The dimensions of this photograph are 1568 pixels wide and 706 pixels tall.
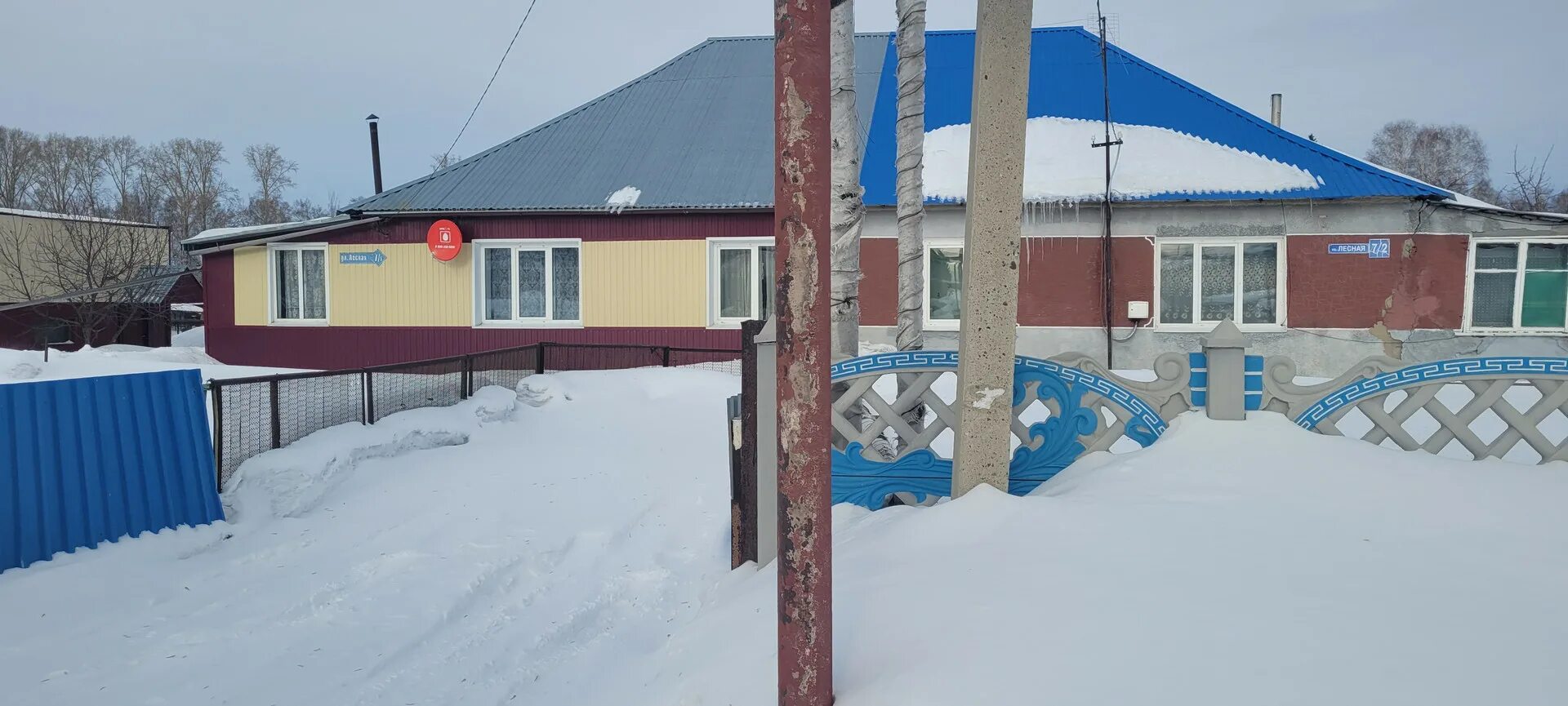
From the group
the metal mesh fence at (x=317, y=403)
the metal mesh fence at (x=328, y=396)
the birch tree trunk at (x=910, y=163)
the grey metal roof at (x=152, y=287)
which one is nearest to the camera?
the metal mesh fence at (x=328, y=396)

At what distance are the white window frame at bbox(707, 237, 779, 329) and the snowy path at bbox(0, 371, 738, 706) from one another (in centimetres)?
780

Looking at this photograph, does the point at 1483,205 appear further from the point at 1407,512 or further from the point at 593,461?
the point at 593,461

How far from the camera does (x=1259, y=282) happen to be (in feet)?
49.7

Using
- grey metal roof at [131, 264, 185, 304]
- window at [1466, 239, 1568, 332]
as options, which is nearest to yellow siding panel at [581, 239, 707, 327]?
window at [1466, 239, 1568, 332]

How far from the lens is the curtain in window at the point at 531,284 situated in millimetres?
16844

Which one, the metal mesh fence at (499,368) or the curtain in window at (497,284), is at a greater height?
the curtain in window at (497,284)

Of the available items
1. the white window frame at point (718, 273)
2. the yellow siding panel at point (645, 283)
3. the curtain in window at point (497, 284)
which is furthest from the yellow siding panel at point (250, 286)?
the white window frame at point (718, 273)

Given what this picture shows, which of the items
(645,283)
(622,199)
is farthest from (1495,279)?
(622,199)

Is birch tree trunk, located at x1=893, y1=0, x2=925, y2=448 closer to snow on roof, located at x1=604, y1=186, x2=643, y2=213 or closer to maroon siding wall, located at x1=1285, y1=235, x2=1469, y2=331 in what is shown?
snow on roof, located at x1=604, y1=186, x2=643, y2=213

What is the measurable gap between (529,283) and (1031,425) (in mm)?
13509

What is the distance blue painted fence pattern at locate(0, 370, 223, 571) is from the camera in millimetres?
5453

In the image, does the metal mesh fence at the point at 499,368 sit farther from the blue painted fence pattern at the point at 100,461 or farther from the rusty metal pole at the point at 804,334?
the rusty metal pole at the point at 804,334

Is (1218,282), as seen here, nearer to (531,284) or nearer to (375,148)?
(531,284)

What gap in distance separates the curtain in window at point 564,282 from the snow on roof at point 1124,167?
6955 mm
